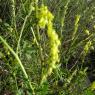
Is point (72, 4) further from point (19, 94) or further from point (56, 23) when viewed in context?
point (19, 94)

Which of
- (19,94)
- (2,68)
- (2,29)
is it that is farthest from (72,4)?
(19,94)

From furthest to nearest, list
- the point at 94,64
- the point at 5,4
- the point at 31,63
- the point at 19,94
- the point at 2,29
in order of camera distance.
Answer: the point at 94,64
the point at 5,4
the point at 2,29
the point at 31,63
the point at 19,94

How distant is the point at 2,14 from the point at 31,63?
0.54 metres

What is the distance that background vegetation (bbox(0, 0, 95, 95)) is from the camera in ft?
3.54

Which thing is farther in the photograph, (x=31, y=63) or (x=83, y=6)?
(x=83, y=6)

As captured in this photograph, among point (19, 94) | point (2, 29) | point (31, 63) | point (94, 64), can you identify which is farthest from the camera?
point (94, 64)

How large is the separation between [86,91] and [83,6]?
0.92 meters

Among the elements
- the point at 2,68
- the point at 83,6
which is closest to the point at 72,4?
the point at 83,6

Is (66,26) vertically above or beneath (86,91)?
above

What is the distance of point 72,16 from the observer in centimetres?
220

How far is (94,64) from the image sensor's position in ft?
7.16

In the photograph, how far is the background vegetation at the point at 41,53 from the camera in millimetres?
1080

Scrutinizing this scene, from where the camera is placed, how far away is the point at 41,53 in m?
1.08

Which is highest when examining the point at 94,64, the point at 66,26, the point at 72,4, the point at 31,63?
the point at 72,4
